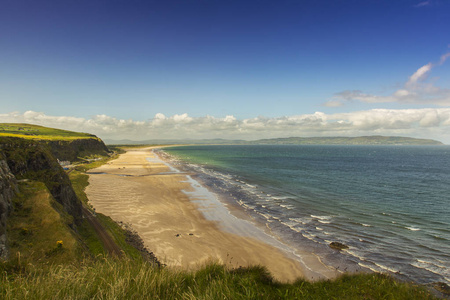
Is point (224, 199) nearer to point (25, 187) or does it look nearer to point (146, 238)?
point (146, 238)

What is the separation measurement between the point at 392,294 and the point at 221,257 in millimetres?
15233

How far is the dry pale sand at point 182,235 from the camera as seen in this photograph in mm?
19719

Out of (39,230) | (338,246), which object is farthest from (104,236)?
(338,246)

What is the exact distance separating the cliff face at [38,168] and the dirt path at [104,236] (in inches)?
70.9

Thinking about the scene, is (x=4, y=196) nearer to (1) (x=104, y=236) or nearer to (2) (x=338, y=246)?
(1) (x=104, y=236)

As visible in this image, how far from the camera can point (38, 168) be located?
2045cm

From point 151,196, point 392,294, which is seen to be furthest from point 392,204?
point 151,196

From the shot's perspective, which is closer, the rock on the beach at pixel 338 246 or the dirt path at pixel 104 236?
the dirt path at pixel 104 236

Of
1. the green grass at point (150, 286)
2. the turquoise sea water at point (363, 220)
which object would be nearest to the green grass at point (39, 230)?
the green grass at point (150, 286)

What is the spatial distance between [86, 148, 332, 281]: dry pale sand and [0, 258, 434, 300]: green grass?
14.7ft

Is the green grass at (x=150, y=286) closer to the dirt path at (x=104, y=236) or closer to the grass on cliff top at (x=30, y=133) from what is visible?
the dirt path at (x=104, y=236)

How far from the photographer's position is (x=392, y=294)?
798 cm

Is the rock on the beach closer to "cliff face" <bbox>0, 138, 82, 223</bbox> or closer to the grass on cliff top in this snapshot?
"cliff face" <bbox>0, 138, 82, 223</bbox>

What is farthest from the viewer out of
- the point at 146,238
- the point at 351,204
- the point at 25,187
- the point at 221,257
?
the point at 351,204
